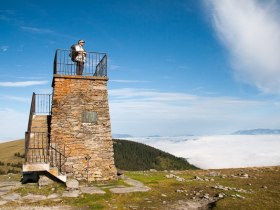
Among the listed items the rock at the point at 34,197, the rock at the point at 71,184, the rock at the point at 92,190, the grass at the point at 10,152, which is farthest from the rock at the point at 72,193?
the grass at the point at 10,152

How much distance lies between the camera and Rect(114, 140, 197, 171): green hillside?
117188 mm

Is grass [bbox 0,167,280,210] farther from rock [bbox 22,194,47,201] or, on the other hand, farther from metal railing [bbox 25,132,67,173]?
metal railing [bbox 25,132,67,173]

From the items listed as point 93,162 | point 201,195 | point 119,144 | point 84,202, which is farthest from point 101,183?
point 119,144

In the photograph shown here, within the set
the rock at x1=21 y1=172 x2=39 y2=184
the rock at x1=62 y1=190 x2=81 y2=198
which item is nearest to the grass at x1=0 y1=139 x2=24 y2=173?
the rock at x1=21 y1=172 x2=39 y2=184

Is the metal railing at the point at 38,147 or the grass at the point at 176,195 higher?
the metal railing at the point at 38,147

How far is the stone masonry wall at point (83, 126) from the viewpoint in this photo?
22.0 m

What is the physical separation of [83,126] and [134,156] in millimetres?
102760

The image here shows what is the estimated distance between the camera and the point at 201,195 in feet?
57.0

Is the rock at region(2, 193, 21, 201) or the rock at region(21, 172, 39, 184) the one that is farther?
the rock at region(21, 172, 39, 184)

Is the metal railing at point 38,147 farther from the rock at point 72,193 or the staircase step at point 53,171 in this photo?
the rock at point 72,193

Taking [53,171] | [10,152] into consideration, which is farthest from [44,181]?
[10,152]

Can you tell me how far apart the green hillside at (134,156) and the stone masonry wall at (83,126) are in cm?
7969

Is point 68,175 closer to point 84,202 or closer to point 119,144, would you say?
point 84,202

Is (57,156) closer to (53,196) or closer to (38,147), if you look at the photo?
(38,147)
